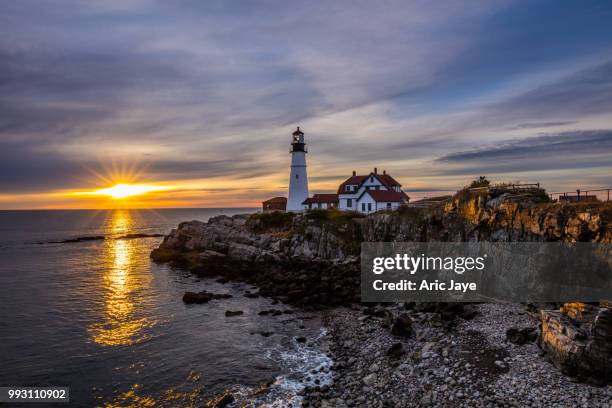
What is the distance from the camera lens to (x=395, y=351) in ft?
69.7

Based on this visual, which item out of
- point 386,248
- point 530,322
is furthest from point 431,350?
point 386,248

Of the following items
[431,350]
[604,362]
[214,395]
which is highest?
[604,362]

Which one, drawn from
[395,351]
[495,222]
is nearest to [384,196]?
[495,222]

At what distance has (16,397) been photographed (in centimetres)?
1861

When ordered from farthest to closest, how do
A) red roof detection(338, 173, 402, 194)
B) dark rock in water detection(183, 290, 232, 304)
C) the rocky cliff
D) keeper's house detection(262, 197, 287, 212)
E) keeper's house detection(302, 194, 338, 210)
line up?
keeper's house detection(262, 197, 287, 212) → keeper's house detection(302, 194, 338, 210) → red roof detection(338, 173, 402, 194) → dark rock in water detection(183, 290, 232, 304) → the rocky cliff

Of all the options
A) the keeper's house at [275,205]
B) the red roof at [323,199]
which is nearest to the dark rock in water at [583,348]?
the red roof at [323,199]

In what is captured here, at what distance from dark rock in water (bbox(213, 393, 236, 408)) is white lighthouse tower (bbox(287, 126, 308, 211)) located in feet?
188

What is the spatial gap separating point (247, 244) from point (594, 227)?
43904 millimetres

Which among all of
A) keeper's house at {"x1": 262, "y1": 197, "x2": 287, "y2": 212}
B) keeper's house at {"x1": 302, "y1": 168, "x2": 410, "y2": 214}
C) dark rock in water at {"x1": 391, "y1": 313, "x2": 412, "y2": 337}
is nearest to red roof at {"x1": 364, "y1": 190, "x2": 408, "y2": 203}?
keeper's house at {"x1": 302, "y1": 168, "x2": 410, "y2": 214}

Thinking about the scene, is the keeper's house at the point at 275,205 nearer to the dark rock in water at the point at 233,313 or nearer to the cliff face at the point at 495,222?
the cliff face at the point at 495,222

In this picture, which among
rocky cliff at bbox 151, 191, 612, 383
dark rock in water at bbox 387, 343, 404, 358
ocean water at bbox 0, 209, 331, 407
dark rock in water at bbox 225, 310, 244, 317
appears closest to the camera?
rocky cliff at bbox 151, 191, 612, 383

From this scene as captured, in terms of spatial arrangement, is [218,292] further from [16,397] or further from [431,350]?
[431,350]

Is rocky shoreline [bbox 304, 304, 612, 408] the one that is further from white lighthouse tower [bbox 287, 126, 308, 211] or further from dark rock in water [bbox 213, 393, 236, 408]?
white lighthouse tower [bbox 287, 126, 308, 211]

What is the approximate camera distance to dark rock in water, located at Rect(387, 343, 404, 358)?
2102 centimetres
